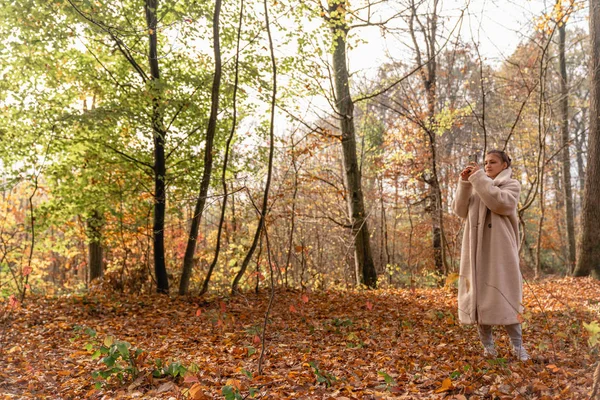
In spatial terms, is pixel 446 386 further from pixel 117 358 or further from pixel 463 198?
pixel 117 358

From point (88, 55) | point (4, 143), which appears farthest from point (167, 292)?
point (88, 55)

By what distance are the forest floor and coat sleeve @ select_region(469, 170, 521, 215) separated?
0.92m

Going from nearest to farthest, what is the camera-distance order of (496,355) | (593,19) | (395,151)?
1. (496,355)
2. (593,19)
3. (395,151)

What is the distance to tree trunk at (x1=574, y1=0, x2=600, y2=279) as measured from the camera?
399 inches

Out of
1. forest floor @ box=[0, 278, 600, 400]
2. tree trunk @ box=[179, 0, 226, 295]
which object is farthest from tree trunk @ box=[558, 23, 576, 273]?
tree trunk @ box=[179, 0, 226, 295]

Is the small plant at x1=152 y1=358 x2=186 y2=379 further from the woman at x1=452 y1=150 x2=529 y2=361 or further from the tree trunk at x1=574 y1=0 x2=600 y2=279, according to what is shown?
the tree trunk at x1=574 y1=0 x2=600 y2=279

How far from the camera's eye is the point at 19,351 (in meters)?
5.09

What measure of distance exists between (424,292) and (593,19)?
7221mm

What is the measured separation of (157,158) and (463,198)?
22.4ft

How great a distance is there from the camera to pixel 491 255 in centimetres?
393

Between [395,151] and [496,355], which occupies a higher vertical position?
[395,151]

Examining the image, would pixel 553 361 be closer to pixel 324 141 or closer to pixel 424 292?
pixel 424 292


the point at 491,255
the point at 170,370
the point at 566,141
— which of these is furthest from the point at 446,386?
the point at 566,141

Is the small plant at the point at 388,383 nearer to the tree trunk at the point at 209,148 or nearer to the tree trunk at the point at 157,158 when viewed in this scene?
the tree trunk at the point at 209,148
